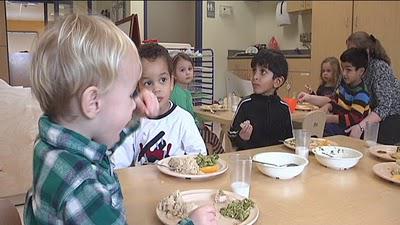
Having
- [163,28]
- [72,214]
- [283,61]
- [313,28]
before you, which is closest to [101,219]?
[72,214]

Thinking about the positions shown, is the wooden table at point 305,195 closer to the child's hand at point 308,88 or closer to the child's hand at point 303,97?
the child's hand at point 303,97

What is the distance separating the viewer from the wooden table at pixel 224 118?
2.00m

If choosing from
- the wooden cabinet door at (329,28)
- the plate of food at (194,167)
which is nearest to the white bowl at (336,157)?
the plate of food at (194,167)

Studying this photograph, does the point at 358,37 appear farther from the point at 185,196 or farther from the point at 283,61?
the point at 185,196

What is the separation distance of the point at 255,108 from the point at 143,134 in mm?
626

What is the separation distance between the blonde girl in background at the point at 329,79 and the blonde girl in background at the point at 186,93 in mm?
935

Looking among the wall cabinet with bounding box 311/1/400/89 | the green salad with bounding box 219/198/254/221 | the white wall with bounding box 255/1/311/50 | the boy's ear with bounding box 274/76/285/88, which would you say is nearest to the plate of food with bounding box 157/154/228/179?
the green salad with bounding box 219/198/254/221

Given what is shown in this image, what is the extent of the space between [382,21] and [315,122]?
7.60ft

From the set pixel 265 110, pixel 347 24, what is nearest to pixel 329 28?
pixel 347 24

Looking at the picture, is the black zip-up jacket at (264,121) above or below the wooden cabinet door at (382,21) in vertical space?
below

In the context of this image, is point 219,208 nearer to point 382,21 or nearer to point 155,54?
point 155,54

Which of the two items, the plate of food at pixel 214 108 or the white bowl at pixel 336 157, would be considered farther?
the plate of food at pixel 214 108

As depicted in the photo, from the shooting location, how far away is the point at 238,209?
73 centimetres

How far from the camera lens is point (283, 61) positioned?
1842 millimetres
